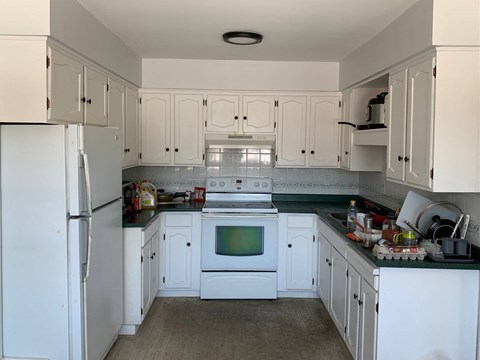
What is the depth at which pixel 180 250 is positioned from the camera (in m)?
→ 4.44

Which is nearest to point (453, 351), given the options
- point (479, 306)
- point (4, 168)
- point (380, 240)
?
point (479, 306)

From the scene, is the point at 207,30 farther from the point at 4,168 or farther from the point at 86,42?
the point at 4,168

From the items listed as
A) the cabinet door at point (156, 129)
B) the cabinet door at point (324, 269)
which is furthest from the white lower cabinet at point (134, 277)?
the cabinet door at point (324, 269)

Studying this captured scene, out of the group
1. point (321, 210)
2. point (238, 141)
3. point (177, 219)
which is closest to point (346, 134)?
point (321, 210)

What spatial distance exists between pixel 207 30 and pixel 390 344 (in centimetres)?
256

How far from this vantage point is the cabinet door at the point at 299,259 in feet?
14.6

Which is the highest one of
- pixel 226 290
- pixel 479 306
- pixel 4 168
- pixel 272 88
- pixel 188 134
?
pixel 272 88

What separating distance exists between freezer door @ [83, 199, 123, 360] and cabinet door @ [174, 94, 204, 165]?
149 centimetres

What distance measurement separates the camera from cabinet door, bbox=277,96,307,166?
465 cm

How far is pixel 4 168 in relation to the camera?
2502mm

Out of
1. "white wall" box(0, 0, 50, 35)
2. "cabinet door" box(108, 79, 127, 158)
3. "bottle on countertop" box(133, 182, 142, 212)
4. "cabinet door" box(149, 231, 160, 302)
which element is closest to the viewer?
"white wall" box(0, 0, 50, 35)

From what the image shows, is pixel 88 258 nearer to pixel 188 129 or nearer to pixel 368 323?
pixel 368 323

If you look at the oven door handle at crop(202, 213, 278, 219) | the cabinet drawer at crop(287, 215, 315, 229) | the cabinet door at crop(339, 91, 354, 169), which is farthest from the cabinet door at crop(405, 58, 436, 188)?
the oven door handle at crop(202, 213, 278, 219)

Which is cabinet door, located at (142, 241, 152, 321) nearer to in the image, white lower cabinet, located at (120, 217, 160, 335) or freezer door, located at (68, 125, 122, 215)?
white lower cabinet, located at (120, 217, 160, 335)
